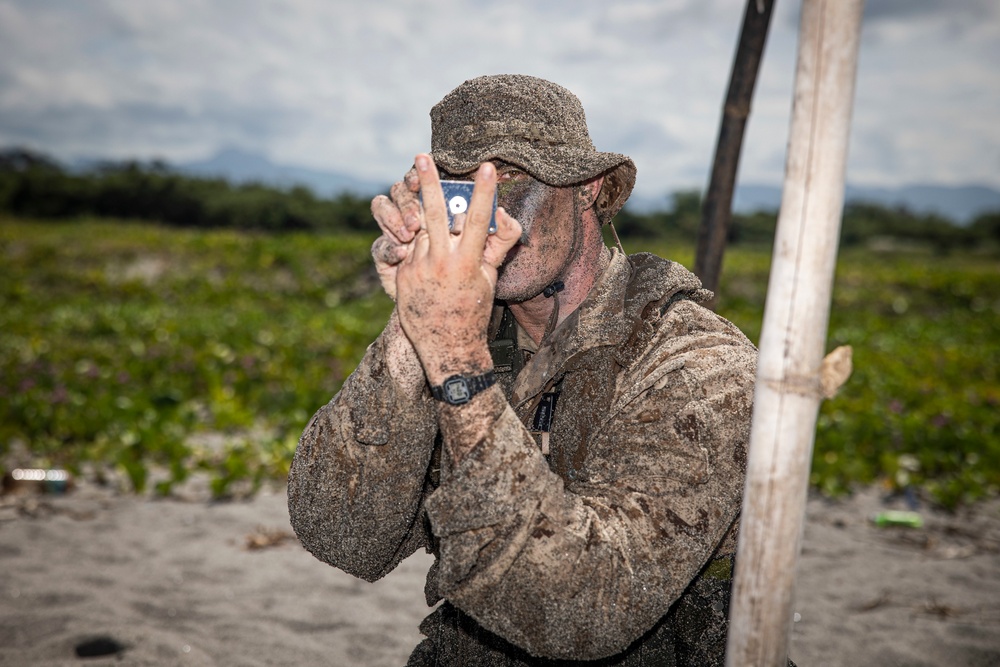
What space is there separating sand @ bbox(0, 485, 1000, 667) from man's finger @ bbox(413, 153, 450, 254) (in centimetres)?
281

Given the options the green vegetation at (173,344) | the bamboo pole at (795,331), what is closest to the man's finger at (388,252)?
the bamboo pole at (795,331)

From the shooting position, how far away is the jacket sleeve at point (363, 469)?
1.81 m

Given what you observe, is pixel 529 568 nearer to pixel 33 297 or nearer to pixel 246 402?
pixel 246 402

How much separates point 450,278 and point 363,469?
61cm

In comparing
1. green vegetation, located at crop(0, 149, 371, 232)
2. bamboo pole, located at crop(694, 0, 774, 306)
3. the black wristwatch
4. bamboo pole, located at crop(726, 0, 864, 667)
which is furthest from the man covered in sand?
green vegetation, located at crop(0, 149, 371, 232)

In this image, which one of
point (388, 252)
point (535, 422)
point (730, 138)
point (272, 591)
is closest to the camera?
point (388, 252)

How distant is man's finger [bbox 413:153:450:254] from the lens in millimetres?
1448

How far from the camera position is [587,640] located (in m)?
1.56

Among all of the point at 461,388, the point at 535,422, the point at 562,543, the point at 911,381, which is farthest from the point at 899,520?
the point at 461,388

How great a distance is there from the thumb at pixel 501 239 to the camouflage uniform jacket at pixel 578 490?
317mm

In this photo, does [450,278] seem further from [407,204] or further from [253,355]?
[253,355]

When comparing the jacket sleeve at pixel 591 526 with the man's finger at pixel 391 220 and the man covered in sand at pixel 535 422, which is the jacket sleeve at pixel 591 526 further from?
the man's finger at pixel 391 220

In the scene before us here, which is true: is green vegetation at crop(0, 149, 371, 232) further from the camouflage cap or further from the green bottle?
the camouflage cap

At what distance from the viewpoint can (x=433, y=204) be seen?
4.76 ft
